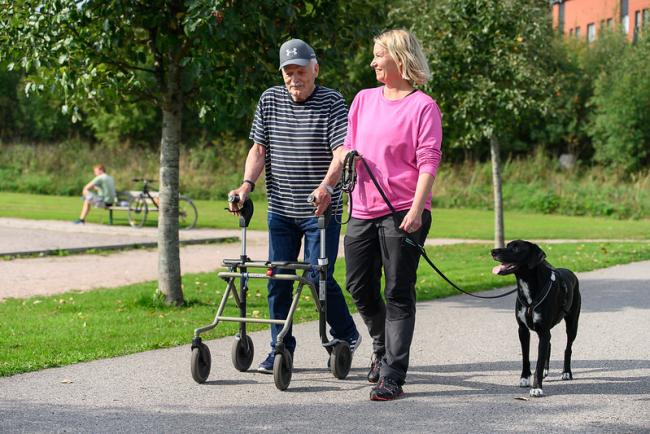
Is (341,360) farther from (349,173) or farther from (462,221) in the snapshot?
(462,221)

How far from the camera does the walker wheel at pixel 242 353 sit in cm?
664

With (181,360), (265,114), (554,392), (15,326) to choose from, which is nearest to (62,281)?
(15,326)

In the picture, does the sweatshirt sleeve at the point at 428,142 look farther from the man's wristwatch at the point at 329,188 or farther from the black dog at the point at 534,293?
the black dog at the point at 534,293

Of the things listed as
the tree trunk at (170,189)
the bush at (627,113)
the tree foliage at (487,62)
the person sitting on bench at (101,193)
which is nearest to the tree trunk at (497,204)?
the tree foliage at (487,62)

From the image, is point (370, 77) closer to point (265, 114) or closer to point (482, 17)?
point (482, 17)

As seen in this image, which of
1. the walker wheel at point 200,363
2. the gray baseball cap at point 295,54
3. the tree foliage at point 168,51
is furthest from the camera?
the tree foliage at point 168,51

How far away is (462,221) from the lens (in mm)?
28078

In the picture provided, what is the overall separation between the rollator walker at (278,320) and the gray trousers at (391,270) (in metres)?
0.19

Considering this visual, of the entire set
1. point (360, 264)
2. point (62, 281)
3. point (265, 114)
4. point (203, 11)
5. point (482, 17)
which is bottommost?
point (62, 281)

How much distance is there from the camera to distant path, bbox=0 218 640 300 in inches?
507

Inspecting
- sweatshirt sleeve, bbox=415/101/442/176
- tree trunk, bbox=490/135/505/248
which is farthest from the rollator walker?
tree trunk, bbox=490/135/505/248

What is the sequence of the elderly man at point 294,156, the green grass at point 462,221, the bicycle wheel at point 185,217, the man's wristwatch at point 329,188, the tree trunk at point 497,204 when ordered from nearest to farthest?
the man's wristwatch at point 329,188, the elderly man at point 294,156, the tree trunk at point 497,204, the bicycle wheel at point 185,217, the green grass at point 462,221

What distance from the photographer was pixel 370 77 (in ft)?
152

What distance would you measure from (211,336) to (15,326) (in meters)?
1.88
